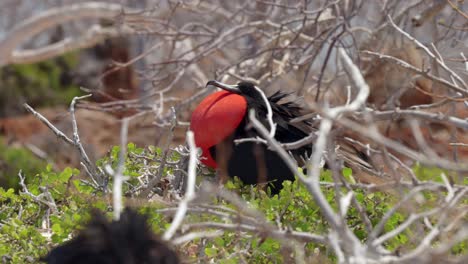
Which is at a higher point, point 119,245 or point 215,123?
point 119,245

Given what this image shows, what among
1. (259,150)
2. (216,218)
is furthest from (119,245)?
(259,150)

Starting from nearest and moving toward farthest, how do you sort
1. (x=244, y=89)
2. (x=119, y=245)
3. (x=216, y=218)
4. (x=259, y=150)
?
(x=119, y=245) → (x=216, y=218) → (x=259, y=150) → (x=244, y=89)

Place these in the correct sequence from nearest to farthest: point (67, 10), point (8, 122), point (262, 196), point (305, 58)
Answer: point (262, 196), point (305, 58), point (67, 10), point (8, 122)

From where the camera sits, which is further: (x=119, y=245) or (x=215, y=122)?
(x=215, y=122)

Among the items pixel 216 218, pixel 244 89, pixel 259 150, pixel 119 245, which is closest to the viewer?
pixel 119 245

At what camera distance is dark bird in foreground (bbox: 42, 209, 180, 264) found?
1.63 m

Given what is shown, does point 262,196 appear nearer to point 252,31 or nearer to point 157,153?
point 157,153

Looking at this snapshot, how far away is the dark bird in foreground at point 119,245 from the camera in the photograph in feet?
5.36

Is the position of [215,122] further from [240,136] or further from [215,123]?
[240,136]

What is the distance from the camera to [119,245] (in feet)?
5.37

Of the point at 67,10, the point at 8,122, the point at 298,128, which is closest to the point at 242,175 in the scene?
the point at 298,128

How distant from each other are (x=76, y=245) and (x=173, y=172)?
1.11 metres

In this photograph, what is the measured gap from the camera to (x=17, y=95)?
457 inches

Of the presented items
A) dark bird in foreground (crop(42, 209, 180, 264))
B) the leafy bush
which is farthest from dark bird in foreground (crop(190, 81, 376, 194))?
dark bird in foreground (crop(42, 209, 180, 264))
